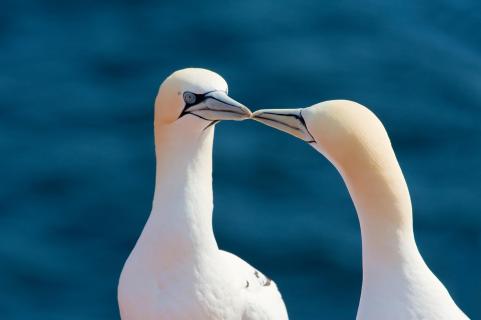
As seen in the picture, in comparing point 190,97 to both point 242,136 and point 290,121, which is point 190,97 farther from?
point 242,136

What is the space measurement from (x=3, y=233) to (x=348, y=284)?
2.69 meters

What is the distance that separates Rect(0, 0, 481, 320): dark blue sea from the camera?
11.1m

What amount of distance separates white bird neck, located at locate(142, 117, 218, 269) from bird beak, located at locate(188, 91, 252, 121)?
87mm

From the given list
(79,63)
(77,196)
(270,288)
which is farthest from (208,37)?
(270,288)

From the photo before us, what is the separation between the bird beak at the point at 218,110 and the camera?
836cm

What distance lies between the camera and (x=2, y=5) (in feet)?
43.8

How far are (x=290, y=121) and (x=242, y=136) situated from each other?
413 centimetres

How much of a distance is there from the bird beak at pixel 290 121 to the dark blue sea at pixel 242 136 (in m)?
3.21

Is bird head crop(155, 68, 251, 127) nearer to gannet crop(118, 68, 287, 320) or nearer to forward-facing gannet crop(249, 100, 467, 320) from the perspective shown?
gannet crop(118, 68, 287, 320)

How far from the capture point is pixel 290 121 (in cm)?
787

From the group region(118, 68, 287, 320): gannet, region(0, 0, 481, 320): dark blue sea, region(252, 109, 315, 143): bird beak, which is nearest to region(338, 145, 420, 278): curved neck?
region(252, 109, 315, 143): bird beak

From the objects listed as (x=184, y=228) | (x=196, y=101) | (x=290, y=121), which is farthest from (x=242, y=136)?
(x=290, y=121)

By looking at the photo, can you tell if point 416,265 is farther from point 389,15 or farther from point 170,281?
point 389,15

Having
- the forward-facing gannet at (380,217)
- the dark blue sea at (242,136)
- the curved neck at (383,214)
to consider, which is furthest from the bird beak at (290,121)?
the dark blue sea at (242,136)
